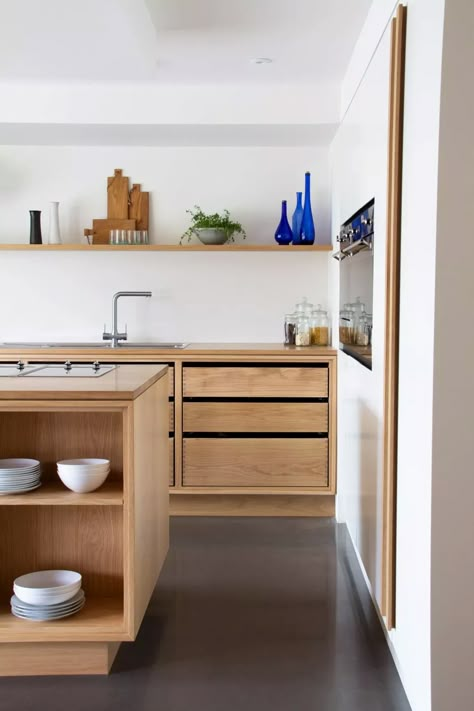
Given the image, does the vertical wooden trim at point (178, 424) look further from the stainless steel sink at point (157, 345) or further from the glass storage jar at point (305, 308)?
the glass storage jar at point (305, 308)

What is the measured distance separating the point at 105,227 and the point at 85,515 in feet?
8.91

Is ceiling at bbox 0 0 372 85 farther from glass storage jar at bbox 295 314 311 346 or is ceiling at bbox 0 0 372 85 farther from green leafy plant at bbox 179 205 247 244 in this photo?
glass storage jar at bbox 295 314 311 346

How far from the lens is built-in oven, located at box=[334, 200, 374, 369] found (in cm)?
307

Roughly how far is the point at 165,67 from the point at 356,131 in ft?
3.77

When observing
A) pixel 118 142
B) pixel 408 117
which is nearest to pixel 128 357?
pixel 118 142

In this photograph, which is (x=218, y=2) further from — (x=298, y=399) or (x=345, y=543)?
(x=345, y=543)

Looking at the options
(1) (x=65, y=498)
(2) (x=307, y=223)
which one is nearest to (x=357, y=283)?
(2) (x=307, y=223)

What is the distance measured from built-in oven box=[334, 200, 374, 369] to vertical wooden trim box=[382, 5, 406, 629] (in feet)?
1.89

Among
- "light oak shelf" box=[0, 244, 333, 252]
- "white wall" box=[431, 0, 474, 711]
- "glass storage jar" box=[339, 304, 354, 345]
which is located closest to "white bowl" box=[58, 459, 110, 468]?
"white wall" box=[431, 0, 474, 711]

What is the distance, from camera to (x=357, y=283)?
3561 millimetres

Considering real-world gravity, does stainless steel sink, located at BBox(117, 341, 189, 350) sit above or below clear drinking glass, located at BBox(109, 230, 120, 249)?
below

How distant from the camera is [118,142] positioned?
15.8ft

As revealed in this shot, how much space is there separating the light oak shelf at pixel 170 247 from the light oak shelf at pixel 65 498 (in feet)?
8.00

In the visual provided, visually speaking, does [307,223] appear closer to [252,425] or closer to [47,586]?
[252,425]
